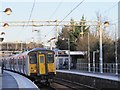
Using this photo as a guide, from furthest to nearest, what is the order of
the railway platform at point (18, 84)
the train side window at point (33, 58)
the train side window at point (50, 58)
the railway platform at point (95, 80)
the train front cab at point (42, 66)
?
the train side window at point (50, 58), the train side window at point (33, 58), the train front cab at point (42, 66), the railway platform at point (95, 80), the railway platform at point (18, 84)

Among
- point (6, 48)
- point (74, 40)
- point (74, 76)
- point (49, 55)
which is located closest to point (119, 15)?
point (74, 76)

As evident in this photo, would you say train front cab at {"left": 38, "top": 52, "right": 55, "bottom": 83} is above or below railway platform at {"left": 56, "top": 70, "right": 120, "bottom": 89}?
above

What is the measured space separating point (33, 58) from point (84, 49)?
49.7 metres

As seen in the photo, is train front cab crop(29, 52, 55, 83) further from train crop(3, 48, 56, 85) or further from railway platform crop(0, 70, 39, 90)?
railway platform crop(0, 70, 39, 90)

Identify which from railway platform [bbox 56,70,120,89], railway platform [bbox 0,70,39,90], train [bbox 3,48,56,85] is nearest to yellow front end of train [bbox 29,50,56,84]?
train [bbox 3,48,56,85]

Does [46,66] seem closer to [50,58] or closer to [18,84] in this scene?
[50,58]

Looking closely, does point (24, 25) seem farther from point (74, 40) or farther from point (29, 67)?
point (74, 40)

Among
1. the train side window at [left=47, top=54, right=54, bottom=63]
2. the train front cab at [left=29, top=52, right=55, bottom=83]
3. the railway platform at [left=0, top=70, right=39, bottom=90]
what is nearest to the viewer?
the railway platform at [left=0, top=70, right=39, bottom=90]

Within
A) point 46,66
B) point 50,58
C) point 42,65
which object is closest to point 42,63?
point 42,65

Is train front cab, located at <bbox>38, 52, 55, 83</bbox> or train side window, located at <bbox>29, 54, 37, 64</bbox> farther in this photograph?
train side window, located at <bbox>29, 54, 37, 64</bbox>

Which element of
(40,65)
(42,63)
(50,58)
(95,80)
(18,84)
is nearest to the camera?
(18,84)

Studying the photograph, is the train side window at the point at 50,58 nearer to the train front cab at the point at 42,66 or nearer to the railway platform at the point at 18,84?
the train front cab at the point at 42,66

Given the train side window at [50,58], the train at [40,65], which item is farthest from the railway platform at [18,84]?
the train side window at [50,58]

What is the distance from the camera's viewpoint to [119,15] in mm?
51594
